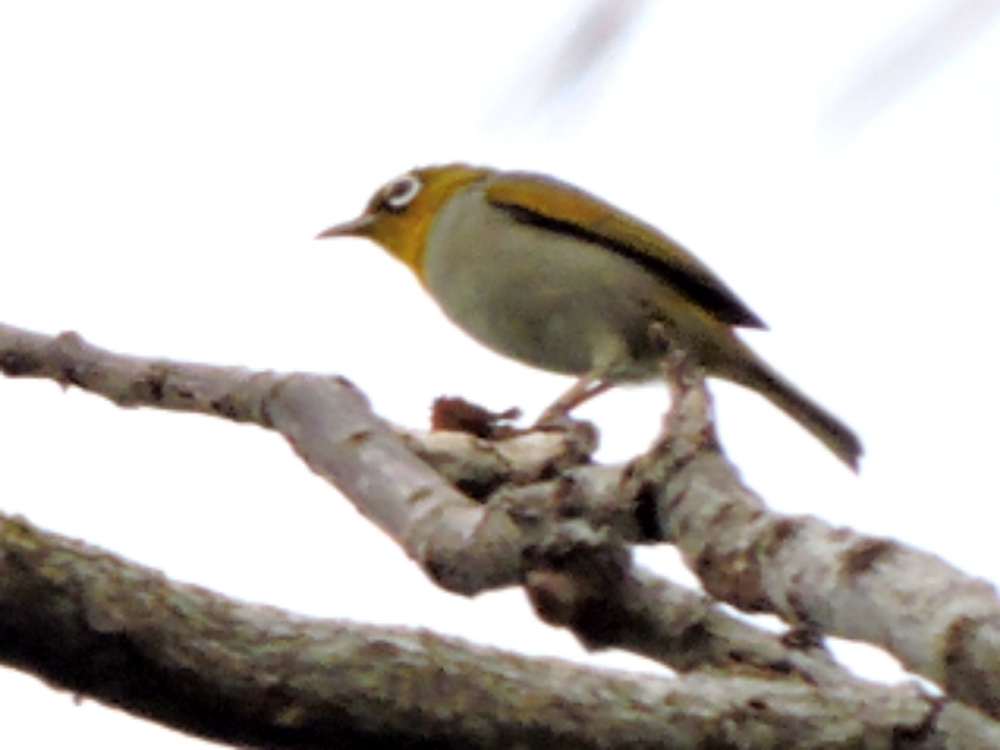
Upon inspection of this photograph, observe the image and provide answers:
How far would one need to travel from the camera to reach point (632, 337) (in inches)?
240

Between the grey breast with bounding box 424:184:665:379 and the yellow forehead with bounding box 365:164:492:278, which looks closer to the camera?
the grey breast with bounding box 424:184:665:379

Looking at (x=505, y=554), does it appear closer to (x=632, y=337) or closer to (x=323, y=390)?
(x=323, y=390)

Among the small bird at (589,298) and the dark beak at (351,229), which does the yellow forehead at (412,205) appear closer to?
the dark beak at (351,229)

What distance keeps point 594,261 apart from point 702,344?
1.98 feet

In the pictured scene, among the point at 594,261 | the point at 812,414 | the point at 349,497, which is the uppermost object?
the point at 594,261

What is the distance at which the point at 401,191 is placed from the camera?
313 inches

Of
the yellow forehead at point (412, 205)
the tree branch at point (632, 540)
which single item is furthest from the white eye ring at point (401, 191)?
the tree branch at point (632, 540)

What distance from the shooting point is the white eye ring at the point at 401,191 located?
7.84m

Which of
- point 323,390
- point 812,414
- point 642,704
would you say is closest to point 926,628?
point 642,704

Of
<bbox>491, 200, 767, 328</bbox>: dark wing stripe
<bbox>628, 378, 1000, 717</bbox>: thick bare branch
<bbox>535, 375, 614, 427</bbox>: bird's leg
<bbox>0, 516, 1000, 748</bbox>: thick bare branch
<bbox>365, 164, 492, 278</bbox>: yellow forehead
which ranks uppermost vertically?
<bbox>365, 164, 492, 278</bbox>: yellow forehead

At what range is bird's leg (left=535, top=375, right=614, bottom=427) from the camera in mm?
5523

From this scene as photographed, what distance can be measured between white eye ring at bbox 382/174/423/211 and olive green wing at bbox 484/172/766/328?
87 cm

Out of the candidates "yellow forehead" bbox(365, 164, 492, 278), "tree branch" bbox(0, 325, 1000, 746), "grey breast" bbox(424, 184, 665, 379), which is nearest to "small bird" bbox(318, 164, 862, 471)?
"grey breast" bbox(424, 184, 665, 379)

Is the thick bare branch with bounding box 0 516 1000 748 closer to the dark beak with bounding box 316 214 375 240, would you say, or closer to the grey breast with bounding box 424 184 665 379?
the grey breast with bounding box 424 184 665 379
